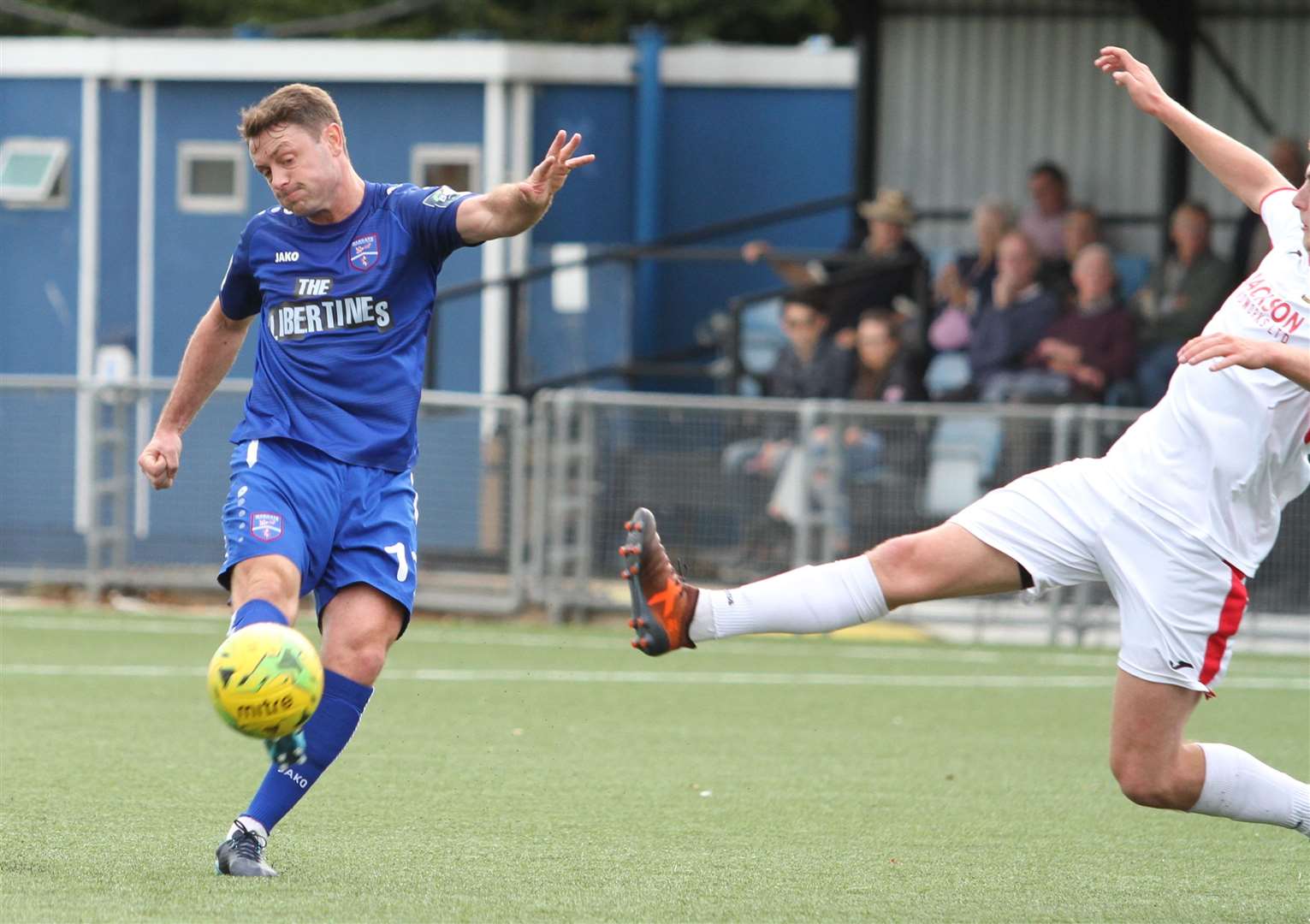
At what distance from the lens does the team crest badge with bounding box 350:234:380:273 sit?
588cm

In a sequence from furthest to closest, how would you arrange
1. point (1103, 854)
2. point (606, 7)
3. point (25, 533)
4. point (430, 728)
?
point (606, 7), point (25, 533), point (430, 728), point (1103, 854)

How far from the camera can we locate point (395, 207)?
5949 millimetres

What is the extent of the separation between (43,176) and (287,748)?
12.6 metres

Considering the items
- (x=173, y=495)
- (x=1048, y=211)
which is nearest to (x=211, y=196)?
(x=173, y=495)

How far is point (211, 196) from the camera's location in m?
17.0

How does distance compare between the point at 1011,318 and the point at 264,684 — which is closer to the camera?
the point at 264,684

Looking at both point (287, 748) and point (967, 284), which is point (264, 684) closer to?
point (287, 748)

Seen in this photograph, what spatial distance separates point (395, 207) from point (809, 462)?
6.84 meters

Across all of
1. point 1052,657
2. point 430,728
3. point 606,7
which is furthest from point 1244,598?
point 606,7

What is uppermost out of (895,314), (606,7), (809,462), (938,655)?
(606,7)

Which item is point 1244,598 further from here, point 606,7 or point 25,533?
point 606,7

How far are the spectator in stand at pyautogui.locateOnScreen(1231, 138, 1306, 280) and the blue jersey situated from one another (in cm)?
941

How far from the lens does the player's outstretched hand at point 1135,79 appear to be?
19.8 feet

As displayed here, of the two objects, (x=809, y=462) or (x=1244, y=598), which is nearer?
(x=1244, y=598)
